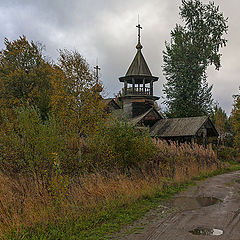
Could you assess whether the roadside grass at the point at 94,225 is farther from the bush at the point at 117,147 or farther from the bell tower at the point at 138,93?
the bell tower at the point at 138,93

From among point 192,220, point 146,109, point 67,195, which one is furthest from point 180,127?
point 67,195

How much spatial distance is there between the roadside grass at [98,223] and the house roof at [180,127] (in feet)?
54.3

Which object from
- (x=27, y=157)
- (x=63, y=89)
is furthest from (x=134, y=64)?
(x=27, y=157)

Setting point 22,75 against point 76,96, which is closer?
point 76,96

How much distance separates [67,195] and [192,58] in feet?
104

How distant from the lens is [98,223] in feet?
23.4

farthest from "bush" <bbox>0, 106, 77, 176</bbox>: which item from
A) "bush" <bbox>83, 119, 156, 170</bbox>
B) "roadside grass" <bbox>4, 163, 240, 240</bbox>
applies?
"bush" <bbox>83, 119, 156, 170</bbox>

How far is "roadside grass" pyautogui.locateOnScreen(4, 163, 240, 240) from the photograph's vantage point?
20.1 feet

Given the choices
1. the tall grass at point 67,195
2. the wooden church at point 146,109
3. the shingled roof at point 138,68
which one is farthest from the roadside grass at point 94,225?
the shingled roof at point 138,68

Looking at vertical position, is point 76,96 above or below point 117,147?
above

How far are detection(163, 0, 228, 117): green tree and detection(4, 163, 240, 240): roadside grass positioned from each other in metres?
27.0

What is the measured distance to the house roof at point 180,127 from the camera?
2612cm

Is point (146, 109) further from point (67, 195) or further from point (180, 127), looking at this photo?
point (67, 195)

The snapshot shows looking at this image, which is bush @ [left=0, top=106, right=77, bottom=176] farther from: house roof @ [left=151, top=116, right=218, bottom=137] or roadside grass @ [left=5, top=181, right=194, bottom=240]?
house roof @ [left=151, top=116, right=218, bottom=137]
